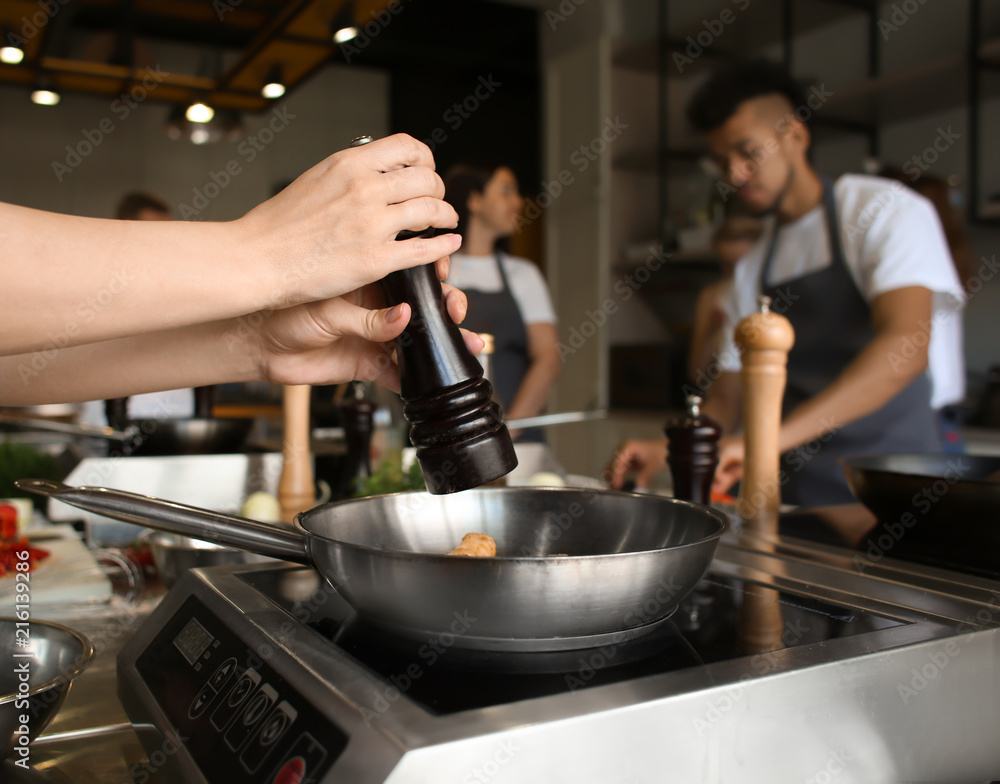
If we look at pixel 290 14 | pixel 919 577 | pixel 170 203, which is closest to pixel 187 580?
pixel 919 577

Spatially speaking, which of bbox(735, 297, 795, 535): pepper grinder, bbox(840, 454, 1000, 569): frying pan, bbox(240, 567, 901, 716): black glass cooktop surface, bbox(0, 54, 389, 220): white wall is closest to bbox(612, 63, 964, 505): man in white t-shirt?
bbox(735, 297, 795, 535): pepper grinder

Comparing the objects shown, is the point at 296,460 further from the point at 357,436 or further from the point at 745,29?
the point at 745,29

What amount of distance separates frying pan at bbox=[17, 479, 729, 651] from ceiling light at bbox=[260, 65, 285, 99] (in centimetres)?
235

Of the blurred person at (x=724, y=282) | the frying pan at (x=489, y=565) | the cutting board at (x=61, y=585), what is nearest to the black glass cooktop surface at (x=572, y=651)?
the frying pan at (x=489, y=565)

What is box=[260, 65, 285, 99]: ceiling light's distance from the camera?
105 inches

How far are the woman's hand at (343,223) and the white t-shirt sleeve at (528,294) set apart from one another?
7.99ft

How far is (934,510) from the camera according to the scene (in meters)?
0.67

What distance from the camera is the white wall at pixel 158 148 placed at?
443 centimetres

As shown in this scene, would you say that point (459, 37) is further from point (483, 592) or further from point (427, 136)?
point (483, 592)

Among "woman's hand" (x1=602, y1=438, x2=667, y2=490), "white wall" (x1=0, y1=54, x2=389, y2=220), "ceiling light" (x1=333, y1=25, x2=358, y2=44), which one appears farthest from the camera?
"white wall" (x1=0, y1=54, x2=389, y2=220)

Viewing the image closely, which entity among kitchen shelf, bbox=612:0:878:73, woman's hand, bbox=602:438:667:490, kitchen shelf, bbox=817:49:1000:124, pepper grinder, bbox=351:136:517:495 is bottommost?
woman's hand, bbox=602:438:667:490

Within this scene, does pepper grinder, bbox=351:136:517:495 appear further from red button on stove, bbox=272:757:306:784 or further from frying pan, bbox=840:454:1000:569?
frying pan, bbox=840:454:1000:569

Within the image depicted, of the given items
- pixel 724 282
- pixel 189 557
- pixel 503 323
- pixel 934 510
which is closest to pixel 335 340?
pixel 189 557

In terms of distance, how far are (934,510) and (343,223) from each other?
0.52m
